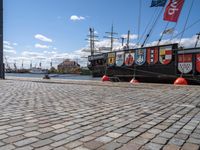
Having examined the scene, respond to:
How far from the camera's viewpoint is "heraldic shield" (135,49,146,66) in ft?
65.9

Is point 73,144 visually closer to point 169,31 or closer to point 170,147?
point 170,147

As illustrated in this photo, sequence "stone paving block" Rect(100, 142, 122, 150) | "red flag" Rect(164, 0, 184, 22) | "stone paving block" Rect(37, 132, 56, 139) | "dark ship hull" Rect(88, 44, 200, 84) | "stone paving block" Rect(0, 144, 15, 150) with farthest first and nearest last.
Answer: "red flag" Rect(164, 0, 184, 22), "dark ship hull" Rect(88, 44, 200, 84), "stone paving block" Rect(37, 132, 56, 139), "stone paving block" Rect(100, 142, 122, 150), "stone paving block" Rect(0, 144, 15, 150)

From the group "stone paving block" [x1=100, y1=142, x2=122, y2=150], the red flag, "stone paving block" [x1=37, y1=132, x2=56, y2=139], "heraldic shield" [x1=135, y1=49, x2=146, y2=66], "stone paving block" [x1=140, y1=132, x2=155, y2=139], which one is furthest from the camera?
"heraldic shield" [x1=135, y1=49, x2=146, y2=66]

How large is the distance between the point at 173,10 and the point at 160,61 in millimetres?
4215

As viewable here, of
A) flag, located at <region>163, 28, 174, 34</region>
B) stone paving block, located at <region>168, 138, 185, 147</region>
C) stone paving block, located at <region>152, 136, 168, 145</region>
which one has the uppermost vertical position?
flag, located at <region>163, 28, 174, 34</region>

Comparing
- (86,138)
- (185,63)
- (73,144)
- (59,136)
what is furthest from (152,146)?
(185,63)

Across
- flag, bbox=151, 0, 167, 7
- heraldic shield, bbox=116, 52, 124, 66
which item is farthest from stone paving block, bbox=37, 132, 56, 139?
flag, bbox=151, 0, 167, 7

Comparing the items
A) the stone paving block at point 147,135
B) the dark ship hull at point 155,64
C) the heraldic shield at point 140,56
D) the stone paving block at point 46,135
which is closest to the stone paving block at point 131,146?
the stone paving block at point 147,135

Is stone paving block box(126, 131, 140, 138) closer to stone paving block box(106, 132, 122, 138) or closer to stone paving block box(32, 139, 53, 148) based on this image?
stone paving block box(106, 132, 122, 138)

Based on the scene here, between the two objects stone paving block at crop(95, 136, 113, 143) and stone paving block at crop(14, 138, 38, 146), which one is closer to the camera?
stone paving block at crop(14, 138, 38, 146)

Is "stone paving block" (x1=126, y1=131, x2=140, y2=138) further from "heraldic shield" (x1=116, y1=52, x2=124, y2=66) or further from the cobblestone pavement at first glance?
"heraldic shield" (x1=116, y1=52, x2=124, y2=66)

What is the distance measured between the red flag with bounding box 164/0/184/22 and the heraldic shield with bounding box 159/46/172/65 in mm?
2659

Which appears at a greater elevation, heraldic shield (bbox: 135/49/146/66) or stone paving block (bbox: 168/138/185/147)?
heraldic shield (bbox: 135/49/146/66)

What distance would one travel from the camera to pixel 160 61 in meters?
19.0
